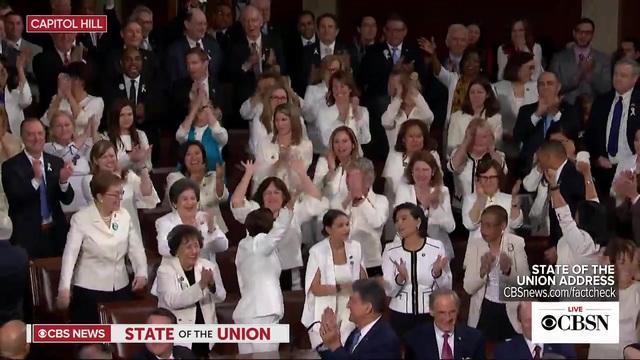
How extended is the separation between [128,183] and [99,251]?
0.73 meters

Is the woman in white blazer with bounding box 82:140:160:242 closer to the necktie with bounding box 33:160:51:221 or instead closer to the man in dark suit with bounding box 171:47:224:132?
the necktie with bounding box 33:160:51:221

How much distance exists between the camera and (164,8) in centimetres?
1155

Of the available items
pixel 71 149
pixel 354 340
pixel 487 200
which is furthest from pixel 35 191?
pixel 487 200

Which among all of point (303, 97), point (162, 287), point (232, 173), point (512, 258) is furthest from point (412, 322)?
point (303, 97)

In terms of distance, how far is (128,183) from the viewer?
28.2 ft

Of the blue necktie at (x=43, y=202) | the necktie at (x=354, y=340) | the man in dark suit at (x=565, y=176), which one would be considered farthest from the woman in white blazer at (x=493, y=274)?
the blue necktie at (x=43, y=202)

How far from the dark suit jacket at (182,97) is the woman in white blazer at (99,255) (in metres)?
1.45

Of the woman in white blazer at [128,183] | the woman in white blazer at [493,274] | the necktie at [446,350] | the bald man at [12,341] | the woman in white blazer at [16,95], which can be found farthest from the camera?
the woman in white blazer at [16,95]

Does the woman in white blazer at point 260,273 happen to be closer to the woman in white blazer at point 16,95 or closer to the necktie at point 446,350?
the necktie at point 446,350

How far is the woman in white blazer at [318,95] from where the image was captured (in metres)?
9.44

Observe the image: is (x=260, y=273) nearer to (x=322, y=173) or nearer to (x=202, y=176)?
(x=202, y=176)

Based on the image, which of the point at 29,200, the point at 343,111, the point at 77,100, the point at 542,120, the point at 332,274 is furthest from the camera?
the point at 542,120

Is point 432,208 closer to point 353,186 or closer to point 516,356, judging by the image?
point 353,186

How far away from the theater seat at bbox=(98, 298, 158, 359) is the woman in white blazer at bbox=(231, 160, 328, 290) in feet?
3.04
